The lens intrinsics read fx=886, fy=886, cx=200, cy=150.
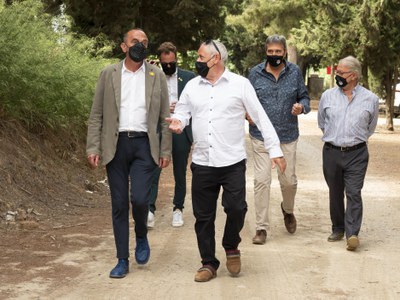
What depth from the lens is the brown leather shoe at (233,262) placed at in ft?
24.7

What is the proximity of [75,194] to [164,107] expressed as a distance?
170 inches

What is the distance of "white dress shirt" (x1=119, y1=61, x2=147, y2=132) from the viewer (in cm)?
765

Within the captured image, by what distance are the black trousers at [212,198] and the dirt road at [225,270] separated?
312mm

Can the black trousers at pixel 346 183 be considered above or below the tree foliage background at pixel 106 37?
A: below

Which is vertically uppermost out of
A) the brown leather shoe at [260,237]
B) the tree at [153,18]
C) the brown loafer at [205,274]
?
the tree at [153,18]

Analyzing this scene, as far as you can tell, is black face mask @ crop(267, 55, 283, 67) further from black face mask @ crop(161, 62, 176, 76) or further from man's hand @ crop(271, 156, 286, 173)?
man's hand @ crop(271, 156, 286, 173)

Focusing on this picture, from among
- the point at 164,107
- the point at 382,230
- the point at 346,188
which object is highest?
the point at 164,107

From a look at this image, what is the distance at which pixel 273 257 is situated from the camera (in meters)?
8.41

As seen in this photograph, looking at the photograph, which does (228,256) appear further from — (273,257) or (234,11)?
(234,11)

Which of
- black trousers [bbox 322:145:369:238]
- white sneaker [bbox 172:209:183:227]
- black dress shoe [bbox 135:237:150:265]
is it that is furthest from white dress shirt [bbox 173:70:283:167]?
white sneaker [bbox 172:209:183:227]

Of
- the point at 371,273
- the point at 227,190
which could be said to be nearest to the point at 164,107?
the point at 227,190

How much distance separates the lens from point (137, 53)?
25.0 feet

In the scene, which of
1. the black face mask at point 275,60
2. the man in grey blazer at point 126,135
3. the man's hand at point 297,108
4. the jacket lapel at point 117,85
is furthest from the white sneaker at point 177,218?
the jacket lapel at point 117,85

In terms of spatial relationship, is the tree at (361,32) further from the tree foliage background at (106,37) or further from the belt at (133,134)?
the belt at (133,134)
